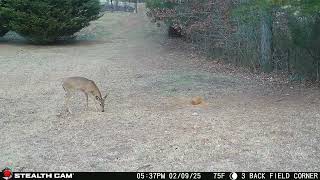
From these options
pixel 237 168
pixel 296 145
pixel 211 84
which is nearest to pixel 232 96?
pixel 211 84

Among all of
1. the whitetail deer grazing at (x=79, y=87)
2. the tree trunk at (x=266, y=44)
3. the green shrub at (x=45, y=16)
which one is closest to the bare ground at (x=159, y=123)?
the whitetail deer grazing at (x=79, y=87)

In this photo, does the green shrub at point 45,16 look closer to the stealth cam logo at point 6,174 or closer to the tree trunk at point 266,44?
the tree trunk at point 266,44

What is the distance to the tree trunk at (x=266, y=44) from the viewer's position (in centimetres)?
1425

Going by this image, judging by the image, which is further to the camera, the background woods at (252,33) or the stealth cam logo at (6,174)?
the background woods at (252,33)

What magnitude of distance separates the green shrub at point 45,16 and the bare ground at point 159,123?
525cm

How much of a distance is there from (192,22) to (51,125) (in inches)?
381

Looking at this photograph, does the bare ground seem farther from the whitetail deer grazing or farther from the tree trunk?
the tree trunk

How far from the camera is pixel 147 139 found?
24.3 ft

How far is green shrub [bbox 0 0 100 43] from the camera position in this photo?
66.6 ft

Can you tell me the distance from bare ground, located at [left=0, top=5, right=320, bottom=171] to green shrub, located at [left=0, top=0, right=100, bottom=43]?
525cm

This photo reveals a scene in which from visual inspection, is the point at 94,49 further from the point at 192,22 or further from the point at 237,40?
the point at 237,40

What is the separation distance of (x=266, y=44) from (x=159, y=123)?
23.6 ft
